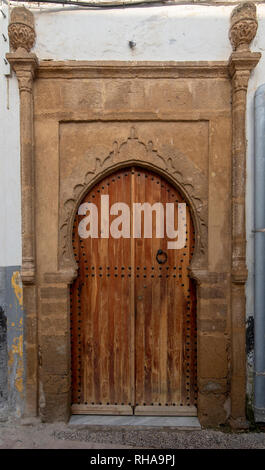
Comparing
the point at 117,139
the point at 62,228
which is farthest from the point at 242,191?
the point at 62,228

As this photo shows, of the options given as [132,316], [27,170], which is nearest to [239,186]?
[132,316]

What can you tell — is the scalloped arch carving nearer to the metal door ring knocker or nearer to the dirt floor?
the metal door ring knocker

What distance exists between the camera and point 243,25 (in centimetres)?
293

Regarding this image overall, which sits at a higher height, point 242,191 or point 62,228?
point 242,191

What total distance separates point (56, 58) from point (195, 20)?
1410 millimetres

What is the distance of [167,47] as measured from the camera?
3.09m

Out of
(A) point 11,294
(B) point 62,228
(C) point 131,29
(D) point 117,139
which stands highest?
(C) point 131,29

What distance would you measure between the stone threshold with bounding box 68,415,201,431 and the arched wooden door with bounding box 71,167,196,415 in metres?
0.06

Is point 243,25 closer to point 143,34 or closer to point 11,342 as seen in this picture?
point 143,34

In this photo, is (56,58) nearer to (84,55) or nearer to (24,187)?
(84,55)

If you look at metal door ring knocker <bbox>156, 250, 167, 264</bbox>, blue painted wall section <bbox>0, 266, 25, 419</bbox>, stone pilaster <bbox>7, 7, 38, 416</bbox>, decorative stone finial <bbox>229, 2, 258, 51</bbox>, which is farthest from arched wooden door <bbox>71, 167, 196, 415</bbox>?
decorative stone finial <bbox>229, 2, 258, 51</bbox>

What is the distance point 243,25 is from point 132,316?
2993 mm

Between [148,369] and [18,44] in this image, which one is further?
[148,369]

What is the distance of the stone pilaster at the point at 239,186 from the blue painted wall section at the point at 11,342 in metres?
2.12
